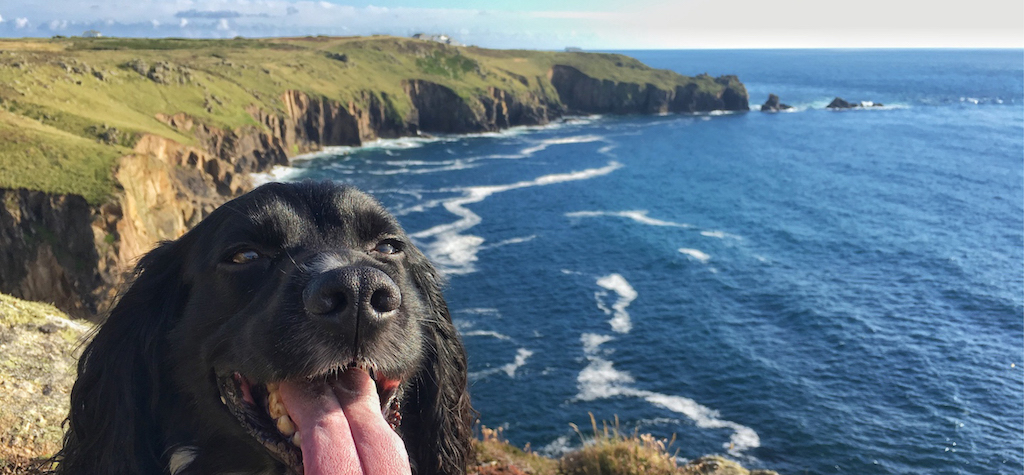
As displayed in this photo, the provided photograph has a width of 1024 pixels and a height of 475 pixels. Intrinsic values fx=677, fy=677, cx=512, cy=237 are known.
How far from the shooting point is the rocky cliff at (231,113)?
32719 mm

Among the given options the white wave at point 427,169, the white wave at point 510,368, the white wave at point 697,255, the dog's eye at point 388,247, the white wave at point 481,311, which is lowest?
the white wave at point 510,368

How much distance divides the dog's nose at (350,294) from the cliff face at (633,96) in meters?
149

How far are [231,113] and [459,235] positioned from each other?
35.9 metres

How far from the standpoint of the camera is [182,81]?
7706cm

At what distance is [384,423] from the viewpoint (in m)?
3.94

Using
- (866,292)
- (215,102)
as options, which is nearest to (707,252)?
(866,292)

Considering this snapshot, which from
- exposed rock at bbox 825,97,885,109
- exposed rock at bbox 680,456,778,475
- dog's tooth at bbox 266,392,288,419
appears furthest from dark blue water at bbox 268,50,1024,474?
exposed rock at bbox 825,97,885,109

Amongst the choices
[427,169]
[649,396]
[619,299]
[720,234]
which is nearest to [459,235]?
[619,299]

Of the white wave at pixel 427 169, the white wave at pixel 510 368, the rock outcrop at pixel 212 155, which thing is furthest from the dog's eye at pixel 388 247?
the white wave at pixel 427 169

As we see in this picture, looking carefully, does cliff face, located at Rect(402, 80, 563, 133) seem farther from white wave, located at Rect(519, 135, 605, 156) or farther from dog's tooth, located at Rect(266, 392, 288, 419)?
dog's tooth, located at Rect(266, 392, 288, 419)

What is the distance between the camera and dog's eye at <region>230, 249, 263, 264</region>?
14.1 ft

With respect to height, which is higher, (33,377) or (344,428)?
(344,428)

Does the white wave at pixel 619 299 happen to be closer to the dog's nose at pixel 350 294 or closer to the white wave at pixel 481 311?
the white wave at pixel 481 311

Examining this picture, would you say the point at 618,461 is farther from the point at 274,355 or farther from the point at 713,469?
the point at 274,355
